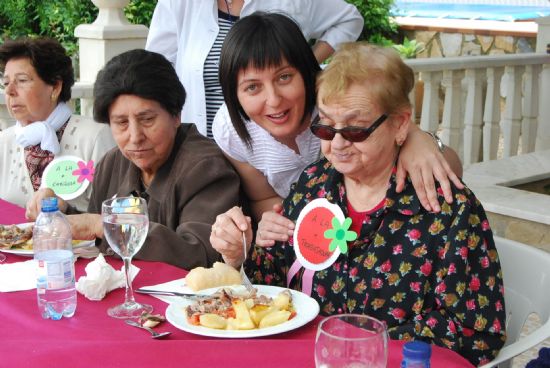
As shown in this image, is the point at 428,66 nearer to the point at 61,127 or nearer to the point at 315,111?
the point at 61,127

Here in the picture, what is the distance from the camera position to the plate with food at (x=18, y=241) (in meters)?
2.75

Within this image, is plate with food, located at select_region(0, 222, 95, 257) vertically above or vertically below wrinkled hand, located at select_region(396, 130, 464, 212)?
below

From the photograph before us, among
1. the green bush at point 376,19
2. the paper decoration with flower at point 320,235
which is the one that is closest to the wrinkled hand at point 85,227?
the paper decoration with flower at point 320,235

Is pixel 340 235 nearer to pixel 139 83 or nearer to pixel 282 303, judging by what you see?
pixel 282 303

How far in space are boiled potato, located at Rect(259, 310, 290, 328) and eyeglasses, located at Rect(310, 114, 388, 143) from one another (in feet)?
1.70

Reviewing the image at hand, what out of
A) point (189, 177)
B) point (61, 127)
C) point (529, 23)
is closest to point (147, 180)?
point (189, 177)

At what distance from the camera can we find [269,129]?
9.18ft

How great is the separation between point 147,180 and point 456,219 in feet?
4.15

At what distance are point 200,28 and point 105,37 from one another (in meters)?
1.91

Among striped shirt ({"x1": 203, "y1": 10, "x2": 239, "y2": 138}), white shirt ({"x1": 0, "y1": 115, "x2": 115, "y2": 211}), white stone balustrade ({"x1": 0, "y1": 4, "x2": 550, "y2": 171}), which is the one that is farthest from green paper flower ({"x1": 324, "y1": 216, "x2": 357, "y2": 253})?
white stone balustrade ({"x1": 0, "y1": 4, "x2": 550, "y2": 171})

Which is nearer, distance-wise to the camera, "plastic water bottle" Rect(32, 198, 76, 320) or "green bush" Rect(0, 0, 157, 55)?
"plastic water bottle" Rect(32, 198, 76, 320)

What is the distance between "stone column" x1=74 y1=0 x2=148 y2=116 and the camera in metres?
5.50

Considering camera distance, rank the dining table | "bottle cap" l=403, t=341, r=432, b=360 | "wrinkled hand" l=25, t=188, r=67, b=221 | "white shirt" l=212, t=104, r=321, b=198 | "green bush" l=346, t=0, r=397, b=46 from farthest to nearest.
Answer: "green bush" l=346, t=0, r=397, b=46, "wrinkled hand" l=25, t=188, r=67, b=221, "white shirt" l=212, t=104, r=321, b=198, the dining table, "bottle cap" l=403, t=341, r=432, b=360

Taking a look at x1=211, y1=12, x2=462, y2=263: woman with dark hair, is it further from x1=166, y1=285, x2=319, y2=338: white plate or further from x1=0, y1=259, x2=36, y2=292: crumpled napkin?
x1=0, y1=259, x2=36, y2=292: crumpled napkin
